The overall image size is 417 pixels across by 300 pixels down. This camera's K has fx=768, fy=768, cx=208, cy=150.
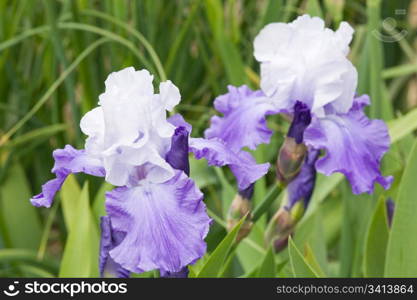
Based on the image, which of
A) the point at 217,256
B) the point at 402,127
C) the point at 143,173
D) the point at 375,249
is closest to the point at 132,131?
the point at 143,173

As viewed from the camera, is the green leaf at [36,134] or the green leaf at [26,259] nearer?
the green leaf at [26,259]

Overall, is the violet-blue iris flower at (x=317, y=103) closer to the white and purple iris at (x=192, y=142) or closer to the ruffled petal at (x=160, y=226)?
the white and purple iris at (x=192, y=142)

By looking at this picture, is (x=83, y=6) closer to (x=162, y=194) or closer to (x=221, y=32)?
(x=221, y=32)

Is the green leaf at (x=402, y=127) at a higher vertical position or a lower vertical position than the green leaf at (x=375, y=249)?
higher

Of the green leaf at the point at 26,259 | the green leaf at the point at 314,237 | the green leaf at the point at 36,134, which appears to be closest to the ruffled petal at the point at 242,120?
the green leaf at the point at 314,237

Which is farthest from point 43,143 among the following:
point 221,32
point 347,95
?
point 347,95

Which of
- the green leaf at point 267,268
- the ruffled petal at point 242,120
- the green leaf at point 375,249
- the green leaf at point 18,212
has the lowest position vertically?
the green leaf at point 267,268
